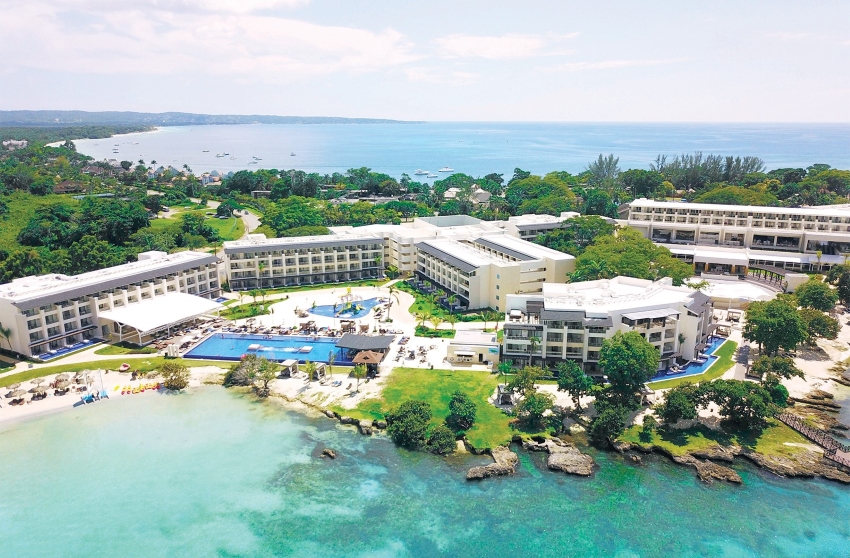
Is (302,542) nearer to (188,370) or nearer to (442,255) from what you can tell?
(188,370)

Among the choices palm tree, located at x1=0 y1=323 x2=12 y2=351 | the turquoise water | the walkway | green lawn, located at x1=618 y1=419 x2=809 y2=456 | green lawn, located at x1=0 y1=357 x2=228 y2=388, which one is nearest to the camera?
the turquoise water

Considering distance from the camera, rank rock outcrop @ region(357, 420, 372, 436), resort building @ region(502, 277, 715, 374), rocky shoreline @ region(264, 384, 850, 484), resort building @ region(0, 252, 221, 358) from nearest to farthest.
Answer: rocky shoreline @ region(264, 384, 850, 484) → rock outcrop @ region(357, 420, 372, 436) → resort building @ region(502, 277, 715, 374) → resort building @ region(0, 252, 221, 358)

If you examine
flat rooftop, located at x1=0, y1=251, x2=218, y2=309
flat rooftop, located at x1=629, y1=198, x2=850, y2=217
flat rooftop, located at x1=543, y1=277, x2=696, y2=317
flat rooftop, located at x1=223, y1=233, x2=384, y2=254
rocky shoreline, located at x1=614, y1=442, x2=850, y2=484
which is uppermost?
flat rooftop, located at x1=629, y1=198, x2=850, y2=217

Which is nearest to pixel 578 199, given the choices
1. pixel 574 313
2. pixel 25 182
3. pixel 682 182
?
pixel 682 182

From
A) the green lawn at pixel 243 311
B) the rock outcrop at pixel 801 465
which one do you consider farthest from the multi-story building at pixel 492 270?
the rock outcrop at pixel 801 465

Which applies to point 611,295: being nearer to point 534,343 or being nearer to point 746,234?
point 534,343

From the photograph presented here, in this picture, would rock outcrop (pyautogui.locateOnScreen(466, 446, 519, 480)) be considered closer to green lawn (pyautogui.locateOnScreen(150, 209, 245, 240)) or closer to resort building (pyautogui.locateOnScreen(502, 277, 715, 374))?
resort building (pyautogui.locateOnScreen(502, 277, 715, 374))

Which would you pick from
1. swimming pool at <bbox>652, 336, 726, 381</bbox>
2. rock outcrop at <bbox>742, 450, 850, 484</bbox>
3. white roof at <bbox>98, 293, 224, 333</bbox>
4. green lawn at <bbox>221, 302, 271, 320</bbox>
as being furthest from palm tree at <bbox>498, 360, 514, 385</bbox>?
white roof at <bbox>98, 293, 224, 333</bbox>

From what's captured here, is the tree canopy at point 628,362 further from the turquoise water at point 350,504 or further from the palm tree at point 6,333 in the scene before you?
the palm tree at point 6,333
